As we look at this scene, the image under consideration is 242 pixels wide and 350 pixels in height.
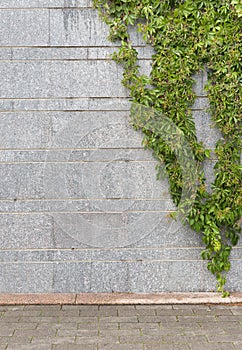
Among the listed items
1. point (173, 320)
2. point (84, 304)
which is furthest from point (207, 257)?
point (84, 304)

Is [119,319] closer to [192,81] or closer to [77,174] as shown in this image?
[77,174]

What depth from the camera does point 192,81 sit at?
143 inches

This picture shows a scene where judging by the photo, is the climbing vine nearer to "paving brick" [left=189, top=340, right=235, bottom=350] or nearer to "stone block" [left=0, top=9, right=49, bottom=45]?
"stone block" [left=0, top=9, right=49, bottom=45]

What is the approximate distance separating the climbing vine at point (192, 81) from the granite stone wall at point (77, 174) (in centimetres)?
10

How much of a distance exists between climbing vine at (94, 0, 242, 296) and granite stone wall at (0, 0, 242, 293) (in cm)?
10

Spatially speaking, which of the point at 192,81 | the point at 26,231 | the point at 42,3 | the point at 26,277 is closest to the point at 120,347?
the point at 26,277

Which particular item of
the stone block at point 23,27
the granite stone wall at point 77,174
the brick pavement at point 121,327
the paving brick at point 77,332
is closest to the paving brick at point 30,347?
the brick pavement at point 121,327

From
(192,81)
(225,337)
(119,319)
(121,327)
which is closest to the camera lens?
(225,337)

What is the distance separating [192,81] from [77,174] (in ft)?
3.98

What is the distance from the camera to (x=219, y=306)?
3.59 metres

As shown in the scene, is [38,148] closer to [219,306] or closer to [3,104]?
→ [3,104]

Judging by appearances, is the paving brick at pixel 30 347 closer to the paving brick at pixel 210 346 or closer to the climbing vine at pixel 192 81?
the paving brick at pixel 210 346

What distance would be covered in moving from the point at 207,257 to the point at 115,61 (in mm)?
1790

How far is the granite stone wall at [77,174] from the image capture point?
12.0 feet
